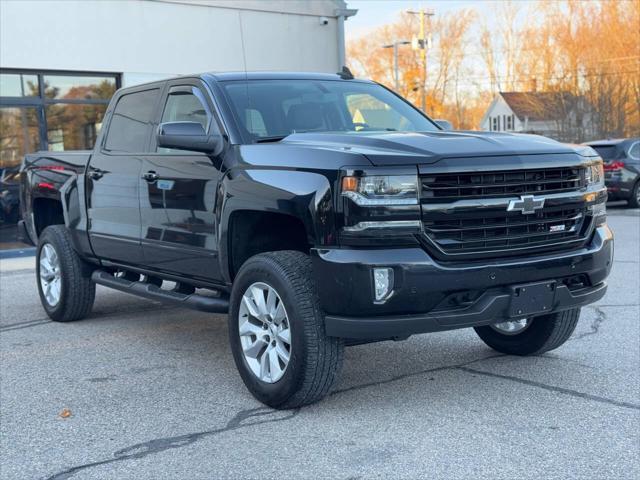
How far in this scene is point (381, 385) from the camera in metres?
5.18

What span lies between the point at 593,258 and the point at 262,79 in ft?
8.27

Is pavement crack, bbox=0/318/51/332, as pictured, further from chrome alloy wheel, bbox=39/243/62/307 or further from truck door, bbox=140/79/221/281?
truck door, bbox=140/79/221/281

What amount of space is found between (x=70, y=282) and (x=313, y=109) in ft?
9.37

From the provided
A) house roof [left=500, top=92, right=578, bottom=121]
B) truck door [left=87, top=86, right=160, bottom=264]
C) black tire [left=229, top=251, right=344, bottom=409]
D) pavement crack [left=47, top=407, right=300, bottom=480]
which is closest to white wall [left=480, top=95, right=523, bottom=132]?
house roof [left=500, top=92, right=578, bottom=121]

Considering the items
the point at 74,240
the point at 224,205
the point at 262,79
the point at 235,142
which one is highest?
the point at 262,79

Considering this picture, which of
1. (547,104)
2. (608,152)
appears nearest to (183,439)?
(608,152)

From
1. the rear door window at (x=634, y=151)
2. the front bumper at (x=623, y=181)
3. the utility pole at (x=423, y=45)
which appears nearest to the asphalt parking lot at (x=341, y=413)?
the front bumper at (x=623, y=181)

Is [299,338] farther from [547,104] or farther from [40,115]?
[547,104]

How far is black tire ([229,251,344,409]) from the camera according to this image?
4453 millimetres

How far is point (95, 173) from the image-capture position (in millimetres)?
6836

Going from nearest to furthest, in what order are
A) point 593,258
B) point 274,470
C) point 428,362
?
1. point 274,470
2. point 593,258
3. point 428,362

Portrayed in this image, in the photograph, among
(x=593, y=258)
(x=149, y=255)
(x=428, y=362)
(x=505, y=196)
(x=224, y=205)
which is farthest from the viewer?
(x=149, y=255)

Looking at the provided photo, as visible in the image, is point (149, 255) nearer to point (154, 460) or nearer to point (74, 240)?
point (74, 240)

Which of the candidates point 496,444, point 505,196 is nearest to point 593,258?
point 505,196
